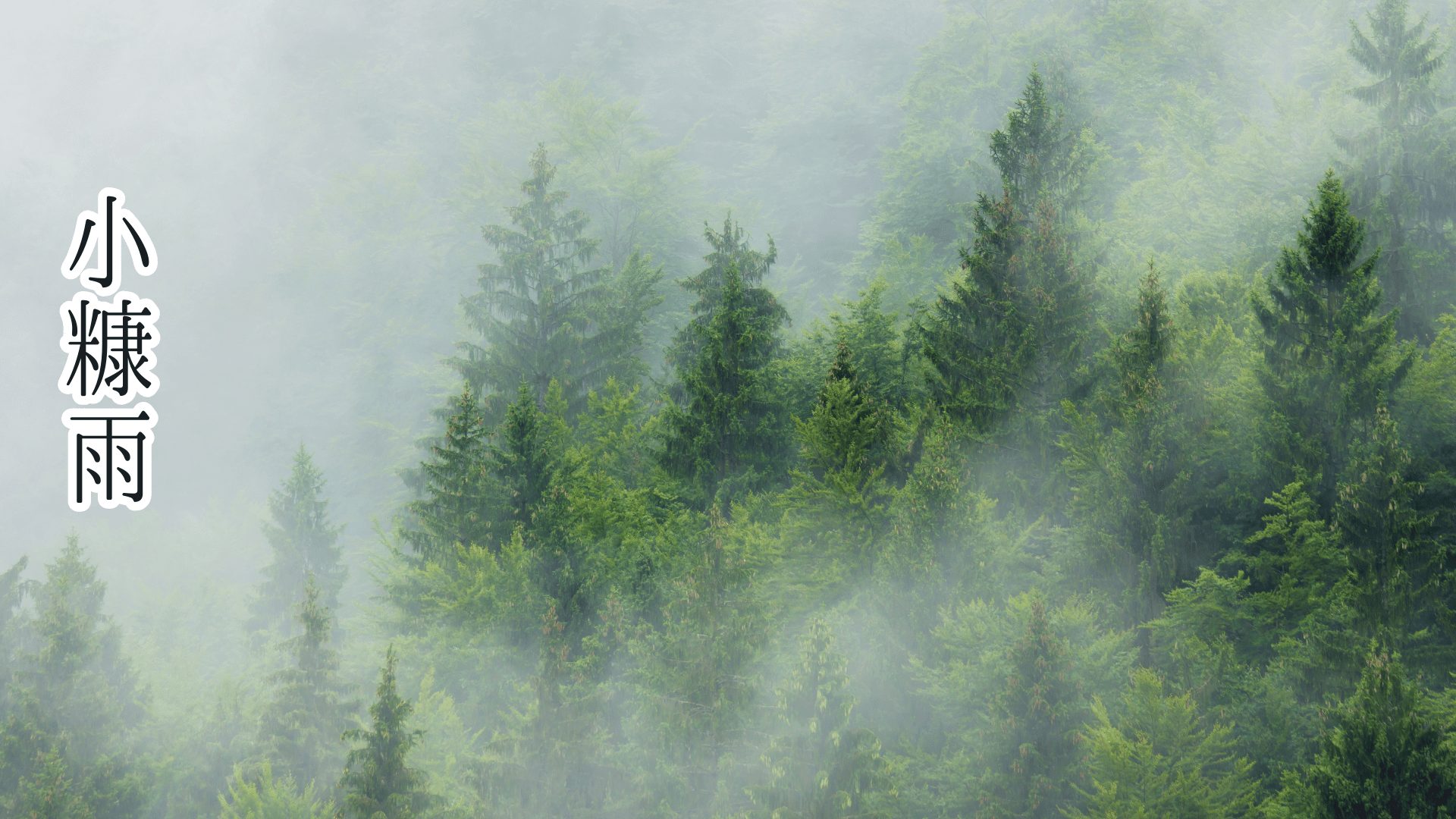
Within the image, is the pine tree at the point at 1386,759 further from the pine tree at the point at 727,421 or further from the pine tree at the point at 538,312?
the pine tree at the point at 538,312

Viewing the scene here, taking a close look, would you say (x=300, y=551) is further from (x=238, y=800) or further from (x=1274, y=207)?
(x=1274, y=207)

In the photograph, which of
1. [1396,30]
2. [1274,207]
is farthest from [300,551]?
[1396,30]

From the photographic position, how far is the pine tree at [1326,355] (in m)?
25.5

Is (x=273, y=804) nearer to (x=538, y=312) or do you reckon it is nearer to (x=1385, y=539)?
(x=538, y=312)

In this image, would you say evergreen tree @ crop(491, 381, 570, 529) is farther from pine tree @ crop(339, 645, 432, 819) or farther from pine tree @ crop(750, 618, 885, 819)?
pine tree @ crop(750, 618, 885, 819)

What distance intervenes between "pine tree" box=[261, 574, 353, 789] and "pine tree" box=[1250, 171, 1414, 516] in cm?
2615

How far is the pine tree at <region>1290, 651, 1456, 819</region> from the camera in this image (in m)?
18.5

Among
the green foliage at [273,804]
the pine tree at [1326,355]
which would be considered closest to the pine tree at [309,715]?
the green foliage at [273,804]

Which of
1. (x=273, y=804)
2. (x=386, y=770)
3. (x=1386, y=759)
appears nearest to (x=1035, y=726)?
(x=1386, y=759)

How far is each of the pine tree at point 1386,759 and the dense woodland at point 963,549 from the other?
0.05 m

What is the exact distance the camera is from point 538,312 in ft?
153

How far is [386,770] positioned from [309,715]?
12.8m

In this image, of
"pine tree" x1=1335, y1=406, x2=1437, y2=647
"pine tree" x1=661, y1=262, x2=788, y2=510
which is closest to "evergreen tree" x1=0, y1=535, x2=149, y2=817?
"pine tree" x1=661, y1=262, x2=788, y2=510

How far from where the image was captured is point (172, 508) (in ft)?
351
